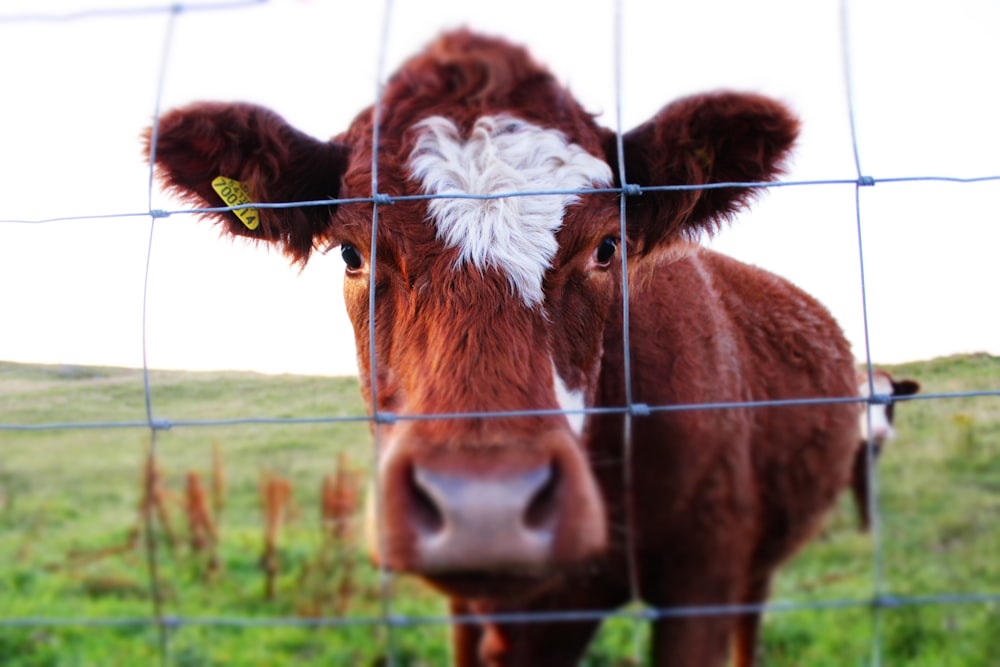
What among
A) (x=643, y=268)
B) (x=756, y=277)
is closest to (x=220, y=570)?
(x=643, y=268)

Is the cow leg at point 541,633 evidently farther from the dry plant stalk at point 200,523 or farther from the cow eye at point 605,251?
the dry plant stalk at point 200,523

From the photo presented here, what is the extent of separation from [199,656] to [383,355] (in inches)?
77.3

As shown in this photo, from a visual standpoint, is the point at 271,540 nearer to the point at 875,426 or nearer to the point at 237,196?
the point at 237,196

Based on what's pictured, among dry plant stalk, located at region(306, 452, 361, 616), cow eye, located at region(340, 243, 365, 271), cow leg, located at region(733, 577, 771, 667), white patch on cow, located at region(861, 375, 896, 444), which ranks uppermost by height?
cow eye, located at region(340, 243, 365, 271)

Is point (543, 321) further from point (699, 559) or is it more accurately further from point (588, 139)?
point (699, 559)

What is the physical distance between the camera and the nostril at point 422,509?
71.7 inches

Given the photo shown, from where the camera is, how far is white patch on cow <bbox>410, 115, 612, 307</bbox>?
86.0 inches

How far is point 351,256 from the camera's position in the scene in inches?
99.0

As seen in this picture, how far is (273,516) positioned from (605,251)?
2353mm

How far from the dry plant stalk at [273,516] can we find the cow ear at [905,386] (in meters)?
2.63

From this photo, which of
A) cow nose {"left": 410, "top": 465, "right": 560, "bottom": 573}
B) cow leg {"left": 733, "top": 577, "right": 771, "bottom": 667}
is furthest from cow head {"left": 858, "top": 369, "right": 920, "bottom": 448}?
cow nose {"left": 410, "top": 465, "right": 560, "bottom": 573}

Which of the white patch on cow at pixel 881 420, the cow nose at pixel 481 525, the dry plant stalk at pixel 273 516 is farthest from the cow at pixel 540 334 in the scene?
the dry plant stalk at pixel 273 516

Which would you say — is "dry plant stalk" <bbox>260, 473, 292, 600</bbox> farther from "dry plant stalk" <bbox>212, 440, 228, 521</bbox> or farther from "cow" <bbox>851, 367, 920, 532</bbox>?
"cow" <bbox>851, 367, 920, 532</bbox>

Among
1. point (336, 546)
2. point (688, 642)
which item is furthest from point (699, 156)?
point (336, 546)
